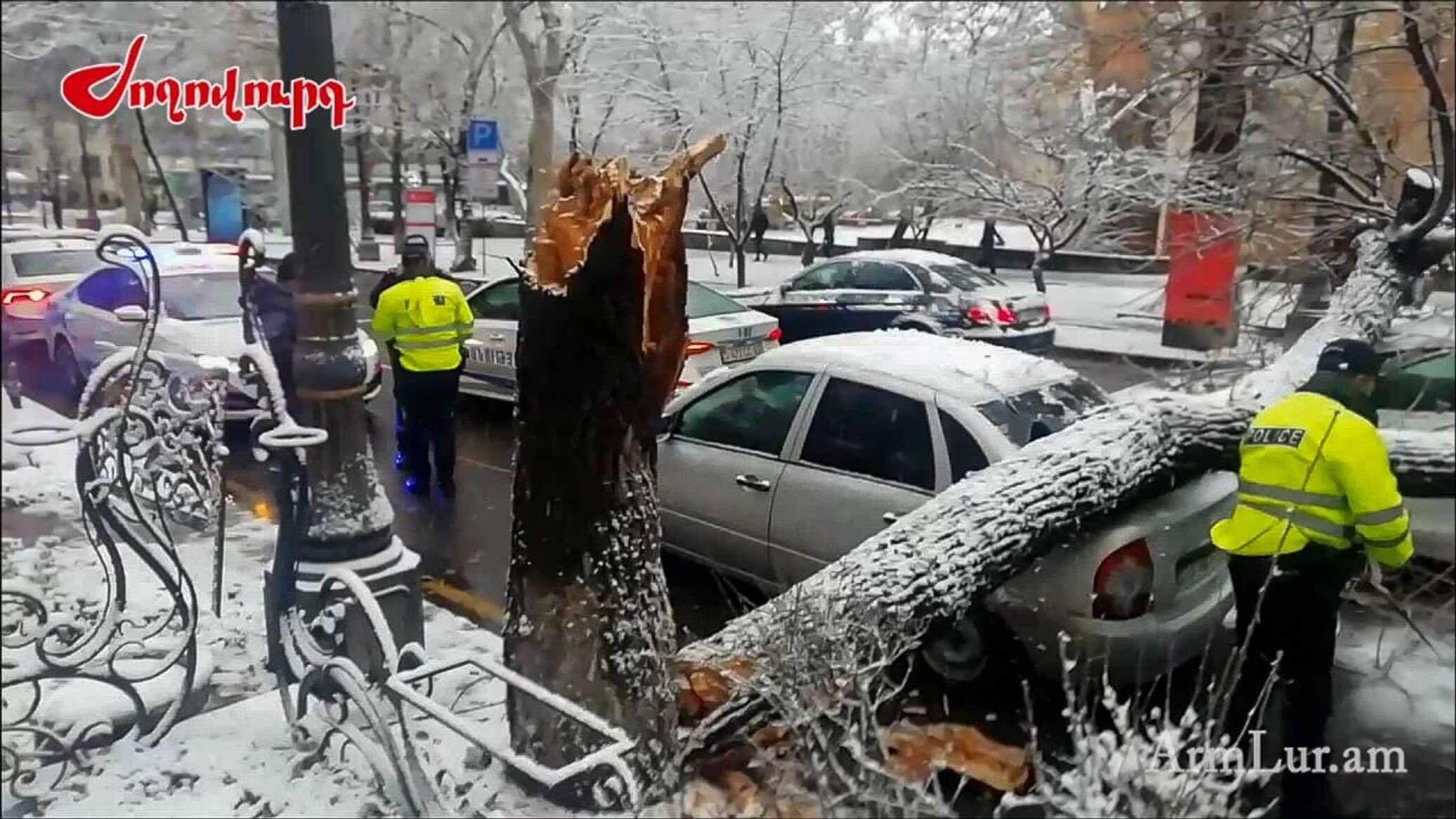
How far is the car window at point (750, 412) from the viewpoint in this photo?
2.79 m

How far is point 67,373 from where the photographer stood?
2131 millimetres

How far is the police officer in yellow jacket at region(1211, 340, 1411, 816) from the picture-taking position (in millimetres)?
2320

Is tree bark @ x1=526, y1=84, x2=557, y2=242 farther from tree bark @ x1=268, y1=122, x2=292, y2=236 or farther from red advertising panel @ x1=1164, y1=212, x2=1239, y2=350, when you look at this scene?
red advertising panel @ x1=1164, y1=212, x2=1239, y2=350

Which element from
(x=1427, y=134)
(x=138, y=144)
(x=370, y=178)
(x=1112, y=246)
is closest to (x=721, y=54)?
(x=370, y=178)

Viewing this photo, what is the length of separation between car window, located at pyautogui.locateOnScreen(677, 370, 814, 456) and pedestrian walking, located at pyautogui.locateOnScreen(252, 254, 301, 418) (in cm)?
94

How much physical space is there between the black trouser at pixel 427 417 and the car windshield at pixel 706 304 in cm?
59

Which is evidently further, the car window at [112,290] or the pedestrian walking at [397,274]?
the pedestrian walking at [397,274]

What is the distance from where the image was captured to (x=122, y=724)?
2453 millimetres

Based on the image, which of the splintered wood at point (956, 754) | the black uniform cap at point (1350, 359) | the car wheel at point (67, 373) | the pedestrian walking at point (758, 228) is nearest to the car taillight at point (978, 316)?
the pedestrian walking at point (758, 228)

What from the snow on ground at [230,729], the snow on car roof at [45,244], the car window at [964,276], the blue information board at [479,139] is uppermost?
the blue information board at [479,139]

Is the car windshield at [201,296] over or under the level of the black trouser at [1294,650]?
over

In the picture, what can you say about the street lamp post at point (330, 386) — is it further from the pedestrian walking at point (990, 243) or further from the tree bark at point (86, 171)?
the pedestrian walking at point (990, 243)

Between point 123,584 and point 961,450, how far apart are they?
1.92 meters

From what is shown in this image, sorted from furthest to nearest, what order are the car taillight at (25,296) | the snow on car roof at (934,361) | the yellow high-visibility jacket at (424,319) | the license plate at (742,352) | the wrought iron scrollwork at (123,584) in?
1. the license plate at (742,352)
2. the snow on car roof at (934,361)
3. the yellow high-visibility jacket at (424,319)
4. the wrought iron scrollwork at (123,584)
5. the car taillight at (25,296)
